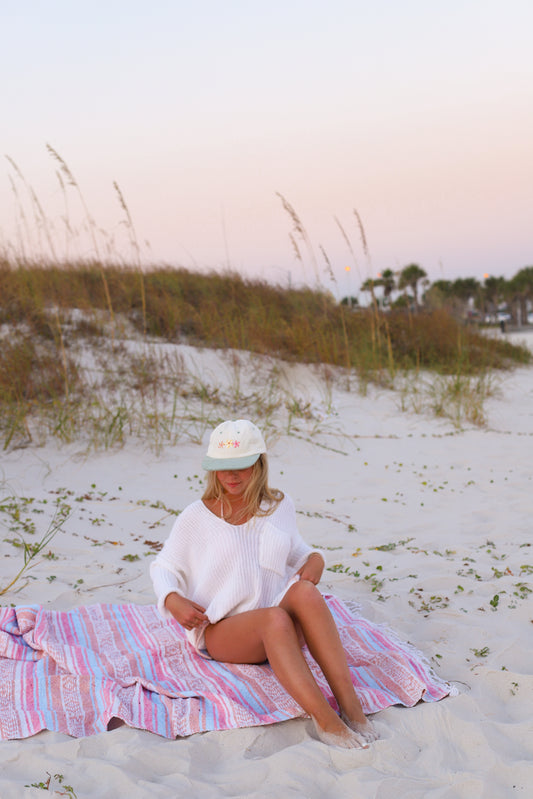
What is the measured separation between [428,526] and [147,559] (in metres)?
1.86

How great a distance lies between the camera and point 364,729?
2.32 metres

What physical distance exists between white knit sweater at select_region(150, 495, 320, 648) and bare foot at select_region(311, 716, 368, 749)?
0.51 metres

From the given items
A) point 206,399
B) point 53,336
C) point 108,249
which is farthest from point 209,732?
point 108,249

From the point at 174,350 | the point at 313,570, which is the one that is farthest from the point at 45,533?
the point at 174,350

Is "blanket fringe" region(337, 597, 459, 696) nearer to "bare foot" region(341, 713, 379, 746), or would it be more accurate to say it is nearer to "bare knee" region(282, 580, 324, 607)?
"bare foot" region(341, 713, 379, 746)

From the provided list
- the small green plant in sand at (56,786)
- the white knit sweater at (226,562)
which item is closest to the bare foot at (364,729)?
the white knit sweater at (226,562)

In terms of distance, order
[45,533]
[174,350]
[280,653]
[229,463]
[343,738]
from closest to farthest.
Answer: [343,738], [280,653], [229,463], [45,533], [174,350]

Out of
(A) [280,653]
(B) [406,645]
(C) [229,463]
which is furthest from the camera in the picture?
(B) [406,645]

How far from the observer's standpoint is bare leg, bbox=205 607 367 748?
2273 mm

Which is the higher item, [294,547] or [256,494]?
[256,494]

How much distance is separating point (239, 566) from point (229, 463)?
1.29ft

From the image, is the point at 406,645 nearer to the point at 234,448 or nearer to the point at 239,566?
the point at 239,566

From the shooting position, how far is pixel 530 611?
3.25 metres

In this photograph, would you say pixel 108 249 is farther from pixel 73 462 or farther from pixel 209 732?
pixel 209 732
